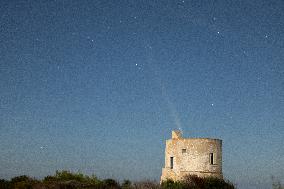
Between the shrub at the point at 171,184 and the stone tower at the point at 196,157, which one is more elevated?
the stone tower at the point at 196,157

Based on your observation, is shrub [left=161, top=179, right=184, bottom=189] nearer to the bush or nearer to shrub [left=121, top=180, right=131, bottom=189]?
the bush

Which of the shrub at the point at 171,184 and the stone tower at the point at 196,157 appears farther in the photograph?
the stone tower at the point at 196,157

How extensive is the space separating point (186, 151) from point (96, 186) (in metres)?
6.70

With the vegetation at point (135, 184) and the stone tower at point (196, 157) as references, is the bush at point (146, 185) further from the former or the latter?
the stone tower at point (196, 157)

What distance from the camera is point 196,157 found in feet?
95.9

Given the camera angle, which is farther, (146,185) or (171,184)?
(171,184)

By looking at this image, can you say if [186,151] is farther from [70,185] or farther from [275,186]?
[275,186]

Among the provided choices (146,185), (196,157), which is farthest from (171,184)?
(196,157)

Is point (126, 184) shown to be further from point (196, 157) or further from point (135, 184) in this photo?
point (196, 157)

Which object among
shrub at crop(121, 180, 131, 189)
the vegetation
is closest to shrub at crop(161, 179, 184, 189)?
the vegetation

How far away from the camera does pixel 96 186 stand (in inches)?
1086

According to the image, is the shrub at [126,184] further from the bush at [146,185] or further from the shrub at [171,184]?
the shrub at [171,184]

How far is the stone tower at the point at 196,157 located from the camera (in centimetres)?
2922

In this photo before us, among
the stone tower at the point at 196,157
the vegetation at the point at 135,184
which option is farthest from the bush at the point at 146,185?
the stone tower at the point at 196,157
